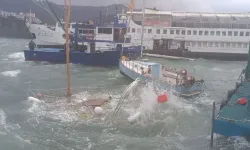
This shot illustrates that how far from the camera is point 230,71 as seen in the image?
44250mm

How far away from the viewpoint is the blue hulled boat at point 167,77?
26.7m

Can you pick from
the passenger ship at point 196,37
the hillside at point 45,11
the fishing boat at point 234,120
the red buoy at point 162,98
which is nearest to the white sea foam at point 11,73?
the red buoy at point 162,98

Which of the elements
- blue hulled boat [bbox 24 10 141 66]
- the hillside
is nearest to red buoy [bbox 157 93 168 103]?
blue hulled boat [bbox 24 10 141 66]

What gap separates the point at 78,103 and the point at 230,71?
27287mm

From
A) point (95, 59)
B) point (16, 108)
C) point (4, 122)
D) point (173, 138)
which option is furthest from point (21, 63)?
point (173, 138)

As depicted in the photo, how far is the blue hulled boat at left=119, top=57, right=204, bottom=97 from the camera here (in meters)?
26.7

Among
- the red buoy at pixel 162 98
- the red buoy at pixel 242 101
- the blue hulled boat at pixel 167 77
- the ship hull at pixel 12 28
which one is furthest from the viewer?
the ship hull at pixel 12 28

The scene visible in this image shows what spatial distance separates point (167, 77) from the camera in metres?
30.1

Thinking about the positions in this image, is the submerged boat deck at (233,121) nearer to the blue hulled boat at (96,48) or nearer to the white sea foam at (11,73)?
the white sea foam at (11,73)

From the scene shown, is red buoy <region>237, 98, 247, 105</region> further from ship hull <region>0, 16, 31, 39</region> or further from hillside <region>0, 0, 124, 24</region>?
hillside <region>0, 0, 124, 24</region>

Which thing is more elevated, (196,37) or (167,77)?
(196,37)

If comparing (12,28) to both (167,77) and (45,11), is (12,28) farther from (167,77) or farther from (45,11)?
(167,77)

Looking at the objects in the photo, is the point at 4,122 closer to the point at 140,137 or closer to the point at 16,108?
the point at 16,108

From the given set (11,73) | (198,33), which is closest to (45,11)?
(198,33)
